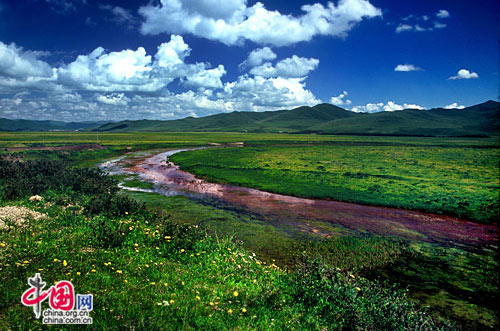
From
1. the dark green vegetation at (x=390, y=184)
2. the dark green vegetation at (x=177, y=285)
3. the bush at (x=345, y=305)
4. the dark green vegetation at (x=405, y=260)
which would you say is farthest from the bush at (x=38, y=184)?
the bush at (x=345, y=305)

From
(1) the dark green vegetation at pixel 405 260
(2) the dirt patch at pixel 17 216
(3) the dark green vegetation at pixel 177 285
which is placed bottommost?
(1) the dark green vegetation at pixel 405 260

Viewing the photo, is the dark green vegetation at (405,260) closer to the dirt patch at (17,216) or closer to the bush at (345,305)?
the bush at (345,305)

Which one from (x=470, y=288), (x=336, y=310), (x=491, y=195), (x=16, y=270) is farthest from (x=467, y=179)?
(x=16, y=270)

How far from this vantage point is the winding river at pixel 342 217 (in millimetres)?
18609

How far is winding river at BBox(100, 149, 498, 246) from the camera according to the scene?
733 inches

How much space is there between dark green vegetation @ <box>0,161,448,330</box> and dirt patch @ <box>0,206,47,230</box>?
90mm

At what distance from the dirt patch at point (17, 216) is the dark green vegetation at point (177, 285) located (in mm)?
90

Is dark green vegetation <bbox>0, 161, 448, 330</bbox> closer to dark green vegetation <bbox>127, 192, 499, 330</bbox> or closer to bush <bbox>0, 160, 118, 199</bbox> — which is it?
dark green vegetation <bbox>127, 192, 499, 330</bbox>

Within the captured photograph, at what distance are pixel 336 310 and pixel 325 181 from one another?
1076 inches

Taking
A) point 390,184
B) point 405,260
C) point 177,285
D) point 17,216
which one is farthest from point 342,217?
point 17,216

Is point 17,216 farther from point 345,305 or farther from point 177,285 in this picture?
point 345,305

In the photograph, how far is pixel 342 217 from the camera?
2197cm

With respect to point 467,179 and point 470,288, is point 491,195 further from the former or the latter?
point 470,288

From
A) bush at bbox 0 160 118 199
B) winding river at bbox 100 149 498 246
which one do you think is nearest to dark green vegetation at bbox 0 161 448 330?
bush at bbox 0 160 118 199
